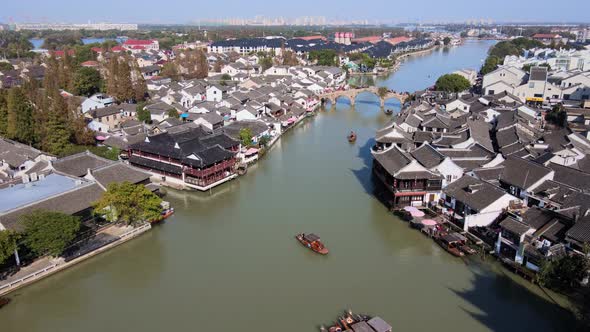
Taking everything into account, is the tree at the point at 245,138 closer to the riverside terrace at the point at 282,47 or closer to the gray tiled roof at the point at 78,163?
the gray tiled roof at the point at 78,163

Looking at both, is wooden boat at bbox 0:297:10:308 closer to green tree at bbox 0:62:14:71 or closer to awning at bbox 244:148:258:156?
awning at bbox 244:148:258:156

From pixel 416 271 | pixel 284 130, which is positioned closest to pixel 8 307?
pixel 416 271

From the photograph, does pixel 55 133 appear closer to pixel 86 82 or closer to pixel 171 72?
pixel 86 82

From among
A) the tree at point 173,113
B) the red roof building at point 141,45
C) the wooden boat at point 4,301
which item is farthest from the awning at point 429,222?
the red roof building at point 141,45

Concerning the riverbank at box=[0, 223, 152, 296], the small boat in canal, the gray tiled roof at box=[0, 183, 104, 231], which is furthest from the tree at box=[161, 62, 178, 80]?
the small boat in canal

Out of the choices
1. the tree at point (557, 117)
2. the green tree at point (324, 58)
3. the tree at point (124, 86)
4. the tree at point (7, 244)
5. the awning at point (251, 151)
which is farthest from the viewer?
the green tree at point (324, 58)

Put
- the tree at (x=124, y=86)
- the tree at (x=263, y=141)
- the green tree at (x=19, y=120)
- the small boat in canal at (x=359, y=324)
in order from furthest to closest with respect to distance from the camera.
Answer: the tree at (x=124, y=86)
the tree at (x=263, y=141)
the green tree at (x=19, y=120)
the small boat in canal at (x=359, y=324)

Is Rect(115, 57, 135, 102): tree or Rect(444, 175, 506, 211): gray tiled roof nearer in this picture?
Rect(444, 175, 506, 211): gray tiled roof
